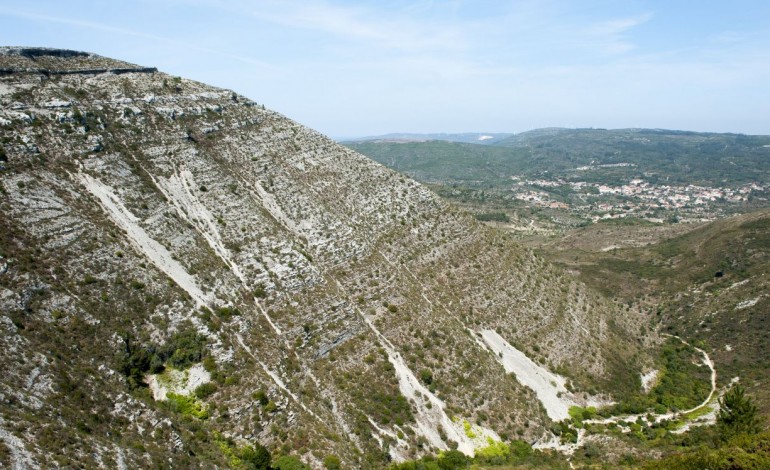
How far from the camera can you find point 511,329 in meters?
60.6

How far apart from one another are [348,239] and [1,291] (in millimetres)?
34240

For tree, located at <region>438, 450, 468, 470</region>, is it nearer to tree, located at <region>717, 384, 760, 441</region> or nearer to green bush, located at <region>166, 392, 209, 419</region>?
green bush, located at <region>166, 392, 209, 419</region>

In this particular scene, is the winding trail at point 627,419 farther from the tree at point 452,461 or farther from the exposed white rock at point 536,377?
the tree at point 452,461

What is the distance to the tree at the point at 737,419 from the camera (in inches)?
1758

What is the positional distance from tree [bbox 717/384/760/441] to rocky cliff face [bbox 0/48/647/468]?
13190 mm

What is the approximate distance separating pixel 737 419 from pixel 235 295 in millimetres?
53357

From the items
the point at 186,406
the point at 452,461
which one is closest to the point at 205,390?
the point at 186,406

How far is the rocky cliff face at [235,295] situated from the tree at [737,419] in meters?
13.2

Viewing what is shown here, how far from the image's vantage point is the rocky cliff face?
31734 millimetres

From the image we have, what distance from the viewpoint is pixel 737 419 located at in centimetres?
4638

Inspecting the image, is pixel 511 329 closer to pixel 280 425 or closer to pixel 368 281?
pixel 368 281

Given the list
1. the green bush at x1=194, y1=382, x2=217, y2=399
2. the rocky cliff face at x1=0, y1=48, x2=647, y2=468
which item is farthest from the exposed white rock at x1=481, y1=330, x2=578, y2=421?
the green bush at x1=194, y1=382, x2=217, y2=399

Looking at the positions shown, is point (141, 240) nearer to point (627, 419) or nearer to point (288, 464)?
point (288, 464)

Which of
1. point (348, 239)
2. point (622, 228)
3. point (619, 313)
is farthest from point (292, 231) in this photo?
point (622, 228)
